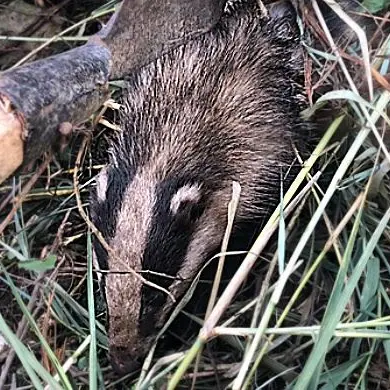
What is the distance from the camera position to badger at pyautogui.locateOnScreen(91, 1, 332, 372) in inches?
86.5

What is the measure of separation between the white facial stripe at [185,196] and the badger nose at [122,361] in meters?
0.40

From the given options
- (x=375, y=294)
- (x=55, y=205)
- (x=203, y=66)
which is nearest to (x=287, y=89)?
(x=203, y=66)

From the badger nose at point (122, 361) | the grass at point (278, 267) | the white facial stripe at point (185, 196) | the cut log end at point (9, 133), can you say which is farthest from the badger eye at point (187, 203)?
the cut log end at point (9, 133)

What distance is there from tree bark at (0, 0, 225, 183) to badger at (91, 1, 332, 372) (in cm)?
11

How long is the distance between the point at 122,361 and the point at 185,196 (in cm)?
48

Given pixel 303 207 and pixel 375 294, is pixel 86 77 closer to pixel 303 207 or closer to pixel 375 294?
pixel 303 207

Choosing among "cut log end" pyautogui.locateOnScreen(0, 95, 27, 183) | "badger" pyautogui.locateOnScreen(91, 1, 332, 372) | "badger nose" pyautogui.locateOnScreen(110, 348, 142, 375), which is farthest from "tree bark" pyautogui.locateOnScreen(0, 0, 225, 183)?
"badger nose" pyautogui.locateOnScreen(110, 348, 142, 375)

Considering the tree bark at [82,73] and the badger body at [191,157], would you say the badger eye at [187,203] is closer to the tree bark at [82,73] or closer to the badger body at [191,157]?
the badger body at [191,157]

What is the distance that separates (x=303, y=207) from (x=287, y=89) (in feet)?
1.20

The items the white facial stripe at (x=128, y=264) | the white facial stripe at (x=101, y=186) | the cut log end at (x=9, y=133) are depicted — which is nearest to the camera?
the cut log end at (x=9, y=133)

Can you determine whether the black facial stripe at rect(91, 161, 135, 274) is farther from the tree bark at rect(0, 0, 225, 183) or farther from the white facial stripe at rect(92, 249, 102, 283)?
the tree bark at rect(0, 0, 225, 183)

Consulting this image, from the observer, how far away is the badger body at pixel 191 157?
2197 mm

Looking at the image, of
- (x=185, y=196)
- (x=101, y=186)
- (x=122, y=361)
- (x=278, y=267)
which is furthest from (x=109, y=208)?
(x=278, y=267)

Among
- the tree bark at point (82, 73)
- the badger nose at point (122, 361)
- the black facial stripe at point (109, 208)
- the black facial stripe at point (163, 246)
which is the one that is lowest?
the badger nose at point (122, 361)
